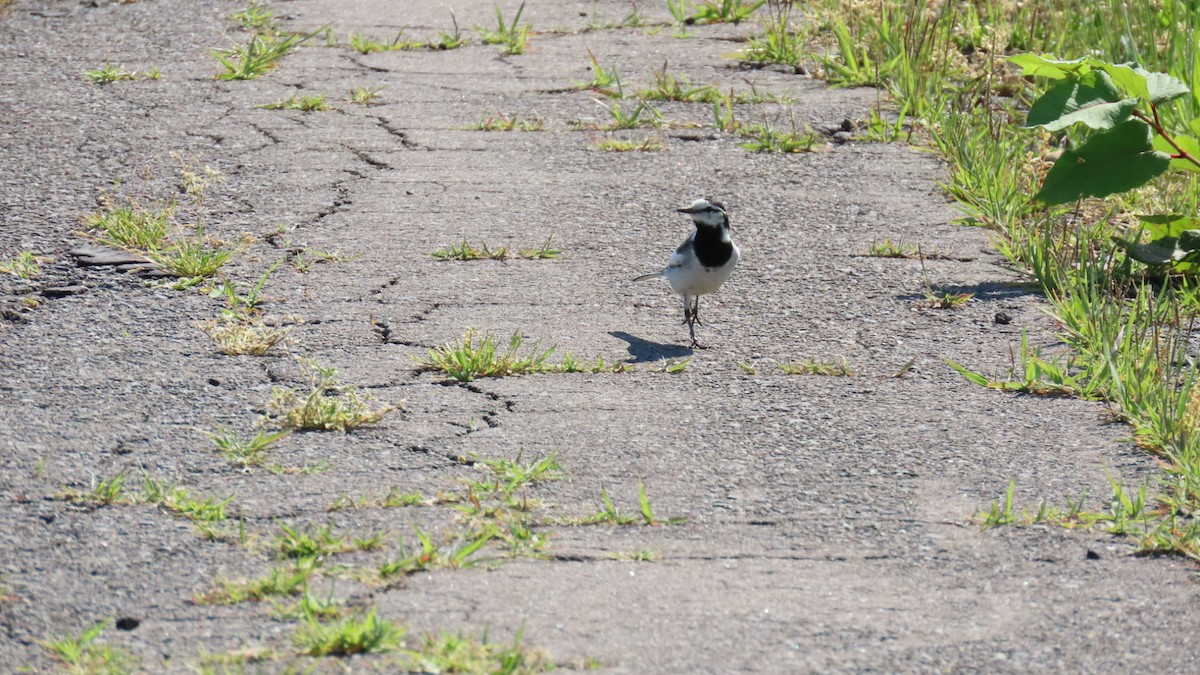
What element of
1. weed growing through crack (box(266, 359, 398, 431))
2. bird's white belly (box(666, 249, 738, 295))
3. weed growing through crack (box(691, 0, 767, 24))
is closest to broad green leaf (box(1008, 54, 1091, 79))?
bird's white belly (box(666, 249, 738, 295))

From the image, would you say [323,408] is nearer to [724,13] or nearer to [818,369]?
[818,369]

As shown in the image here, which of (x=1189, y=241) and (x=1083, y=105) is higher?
(x=1083, y=105)

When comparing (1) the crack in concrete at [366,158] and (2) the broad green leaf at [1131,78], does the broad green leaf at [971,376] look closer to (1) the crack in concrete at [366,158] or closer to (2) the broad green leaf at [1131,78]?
(2) the broad green leaf at [1131,78]

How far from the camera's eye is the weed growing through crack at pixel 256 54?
764cm

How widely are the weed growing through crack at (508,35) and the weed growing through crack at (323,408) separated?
420cm

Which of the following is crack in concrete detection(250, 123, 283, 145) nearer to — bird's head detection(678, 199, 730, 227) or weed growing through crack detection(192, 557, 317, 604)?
bird's head detection(678, 199, 730, 227)

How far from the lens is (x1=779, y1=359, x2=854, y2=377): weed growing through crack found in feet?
15.2

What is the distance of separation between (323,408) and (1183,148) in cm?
347

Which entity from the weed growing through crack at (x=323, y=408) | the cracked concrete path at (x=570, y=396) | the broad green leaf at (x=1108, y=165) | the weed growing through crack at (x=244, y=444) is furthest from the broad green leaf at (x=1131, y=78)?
the weed growing through crack at (x=244, y=444)

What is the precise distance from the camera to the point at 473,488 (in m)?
3.77

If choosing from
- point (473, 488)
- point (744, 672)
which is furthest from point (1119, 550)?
point (473, 488)

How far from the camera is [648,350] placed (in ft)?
16.0

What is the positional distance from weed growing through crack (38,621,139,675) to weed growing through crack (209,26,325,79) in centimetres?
515

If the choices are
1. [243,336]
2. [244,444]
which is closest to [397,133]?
[243,336]
